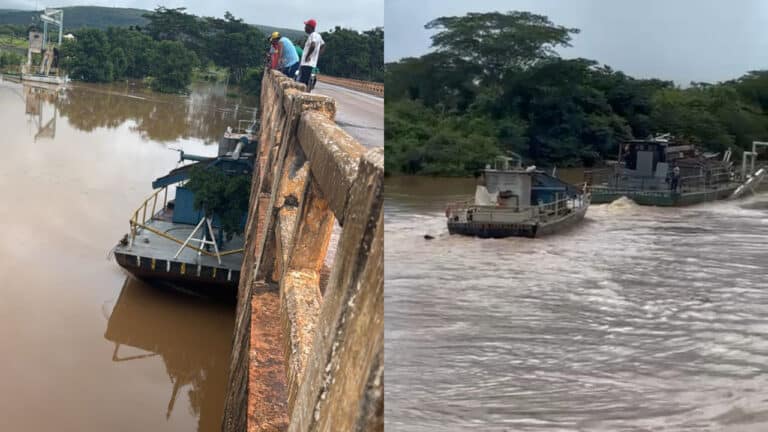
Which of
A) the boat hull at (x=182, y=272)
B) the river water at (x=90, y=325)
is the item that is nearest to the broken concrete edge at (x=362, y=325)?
the river water at (x=90, y=325)

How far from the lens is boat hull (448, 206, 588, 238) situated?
134 cm

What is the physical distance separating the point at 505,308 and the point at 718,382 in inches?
18.6

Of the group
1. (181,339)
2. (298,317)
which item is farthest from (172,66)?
(298,317)

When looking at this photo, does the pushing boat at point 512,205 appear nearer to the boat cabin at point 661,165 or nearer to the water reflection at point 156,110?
the boat cabin at point 661,165

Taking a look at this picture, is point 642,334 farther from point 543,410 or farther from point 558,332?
point 543,410

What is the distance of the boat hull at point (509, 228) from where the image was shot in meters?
1.34

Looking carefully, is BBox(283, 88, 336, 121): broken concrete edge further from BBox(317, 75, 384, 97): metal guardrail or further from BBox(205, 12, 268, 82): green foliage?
BBox(205, 12, 268, 82): green foliage

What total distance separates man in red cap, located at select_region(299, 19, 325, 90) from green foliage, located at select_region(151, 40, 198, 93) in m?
29.7

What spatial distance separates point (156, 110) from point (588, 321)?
32.0m

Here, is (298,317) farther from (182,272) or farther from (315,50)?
(182,272)

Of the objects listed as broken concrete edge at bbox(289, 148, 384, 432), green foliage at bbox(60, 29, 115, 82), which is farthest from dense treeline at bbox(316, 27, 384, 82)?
green foliage at bbox(60, 29, 115, 82)

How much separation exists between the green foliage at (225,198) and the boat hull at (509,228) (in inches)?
277

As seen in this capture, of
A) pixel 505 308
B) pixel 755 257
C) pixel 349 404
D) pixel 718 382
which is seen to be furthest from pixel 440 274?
pixel 755 257

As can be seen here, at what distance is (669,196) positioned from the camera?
1.71 meters
